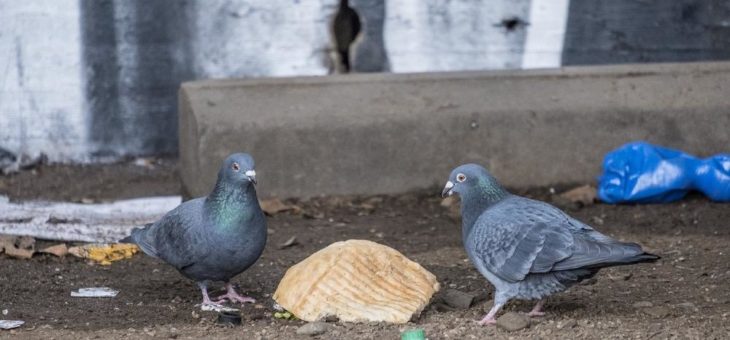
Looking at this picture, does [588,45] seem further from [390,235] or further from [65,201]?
[65,201]

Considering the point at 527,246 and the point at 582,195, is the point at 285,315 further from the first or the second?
the point at 582,195

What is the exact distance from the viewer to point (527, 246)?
457cm

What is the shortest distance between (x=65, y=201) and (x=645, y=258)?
4129 mm

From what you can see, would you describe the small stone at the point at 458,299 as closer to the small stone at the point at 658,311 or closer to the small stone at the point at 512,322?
the small stone at the point at 512,322

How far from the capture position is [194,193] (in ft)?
22.7

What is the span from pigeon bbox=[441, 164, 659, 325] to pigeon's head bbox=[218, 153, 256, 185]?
34.8 inches

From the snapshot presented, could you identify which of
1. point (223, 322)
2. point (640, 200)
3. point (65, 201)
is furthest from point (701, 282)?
point (65, 201)

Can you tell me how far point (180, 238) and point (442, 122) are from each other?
2.47m

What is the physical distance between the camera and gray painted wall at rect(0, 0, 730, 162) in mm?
7848

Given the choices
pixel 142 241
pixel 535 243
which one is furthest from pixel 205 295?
pixel 535 243

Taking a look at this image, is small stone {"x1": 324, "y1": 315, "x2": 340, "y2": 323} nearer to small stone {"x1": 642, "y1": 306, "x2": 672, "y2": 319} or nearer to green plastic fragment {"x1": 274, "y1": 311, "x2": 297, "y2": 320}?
green plastic fragment {"x1": 274, "y1": 311, "x2": 297, "y2": 320}

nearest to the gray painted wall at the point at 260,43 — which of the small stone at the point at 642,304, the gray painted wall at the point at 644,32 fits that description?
the gray painted wall at the point at 644,32

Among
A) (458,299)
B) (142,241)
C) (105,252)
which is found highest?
(142,241)

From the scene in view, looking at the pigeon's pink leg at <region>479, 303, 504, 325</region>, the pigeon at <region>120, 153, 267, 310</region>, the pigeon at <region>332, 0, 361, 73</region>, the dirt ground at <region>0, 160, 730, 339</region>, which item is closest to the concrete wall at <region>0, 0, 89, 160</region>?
the dirt ground at <region>0, 160, 730, 339</region>
